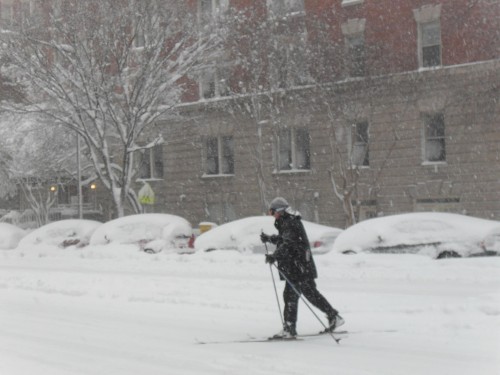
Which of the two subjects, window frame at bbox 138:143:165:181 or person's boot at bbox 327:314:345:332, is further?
window frame at bbox 138:143:165:181

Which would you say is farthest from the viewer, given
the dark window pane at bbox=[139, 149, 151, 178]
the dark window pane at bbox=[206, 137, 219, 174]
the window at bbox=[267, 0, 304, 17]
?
the dark window pane at bbox=[139, 149, 151, 178]

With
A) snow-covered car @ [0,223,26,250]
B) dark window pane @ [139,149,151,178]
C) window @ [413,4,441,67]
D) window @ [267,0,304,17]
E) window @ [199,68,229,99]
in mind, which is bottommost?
snow-covered car @ [0,223,26,250]

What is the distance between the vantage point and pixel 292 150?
29.7 meters

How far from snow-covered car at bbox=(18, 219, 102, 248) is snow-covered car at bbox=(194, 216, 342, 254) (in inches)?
198

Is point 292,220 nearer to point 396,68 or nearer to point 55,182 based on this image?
point 396,68

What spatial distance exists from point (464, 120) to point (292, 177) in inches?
307

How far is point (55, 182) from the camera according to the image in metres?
37.8

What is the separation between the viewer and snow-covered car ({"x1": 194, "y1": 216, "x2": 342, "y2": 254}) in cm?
1839

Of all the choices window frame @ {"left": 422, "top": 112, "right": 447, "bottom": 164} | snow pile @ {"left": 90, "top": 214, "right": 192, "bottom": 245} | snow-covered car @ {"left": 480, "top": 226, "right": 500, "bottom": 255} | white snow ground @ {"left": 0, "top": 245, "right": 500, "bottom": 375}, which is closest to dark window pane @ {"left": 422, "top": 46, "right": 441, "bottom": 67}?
window frame @ {"left": 422, "top": 112, "right": 447, "bottom": 164}

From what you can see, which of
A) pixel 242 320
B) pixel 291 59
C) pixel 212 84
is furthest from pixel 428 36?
pixel 242 320

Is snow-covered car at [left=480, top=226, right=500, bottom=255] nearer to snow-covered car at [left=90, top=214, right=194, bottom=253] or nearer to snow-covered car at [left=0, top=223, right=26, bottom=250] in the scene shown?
snow-covered car at [left=90, top=214, right=194, bottom=253]

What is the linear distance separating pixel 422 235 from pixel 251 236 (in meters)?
4.84

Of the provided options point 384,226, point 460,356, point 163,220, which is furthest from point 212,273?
point 460,356

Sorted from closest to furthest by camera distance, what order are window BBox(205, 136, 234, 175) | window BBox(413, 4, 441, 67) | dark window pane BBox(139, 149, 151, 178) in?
window BBox(413, 4, 441, 67) < window BBox(205, 136, 234, 175) < dark window pane BBox(139, 149, 151, 178)
